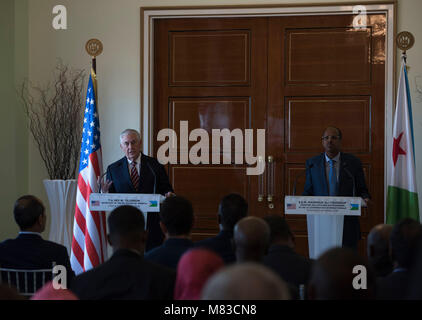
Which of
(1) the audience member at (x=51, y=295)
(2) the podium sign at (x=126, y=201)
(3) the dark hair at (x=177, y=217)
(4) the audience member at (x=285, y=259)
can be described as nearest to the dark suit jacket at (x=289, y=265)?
(4) the audience member at (x=285, y=259)

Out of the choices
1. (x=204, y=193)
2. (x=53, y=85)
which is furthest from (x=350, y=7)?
(x=53, y=85)

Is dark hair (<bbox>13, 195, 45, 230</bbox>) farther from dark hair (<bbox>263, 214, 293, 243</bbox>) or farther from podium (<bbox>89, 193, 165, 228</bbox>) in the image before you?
dark hair (<bbox>263, 214, 293, 243</bbox>)

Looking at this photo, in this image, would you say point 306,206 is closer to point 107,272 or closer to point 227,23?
point 107,272

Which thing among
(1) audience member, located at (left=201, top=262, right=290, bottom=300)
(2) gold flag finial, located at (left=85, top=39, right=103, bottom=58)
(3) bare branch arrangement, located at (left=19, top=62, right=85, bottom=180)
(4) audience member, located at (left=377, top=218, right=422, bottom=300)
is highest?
(2) gold flag finial, located at (left=85, top=39, right=103, bottom=58)

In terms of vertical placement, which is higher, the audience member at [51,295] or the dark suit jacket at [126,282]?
the audience member at [51,295]

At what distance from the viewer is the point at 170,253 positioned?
300 centimetres

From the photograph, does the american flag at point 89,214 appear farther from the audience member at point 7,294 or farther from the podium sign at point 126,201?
the audience member at point 7,294

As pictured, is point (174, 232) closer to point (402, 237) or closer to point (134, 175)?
point (402, 237)

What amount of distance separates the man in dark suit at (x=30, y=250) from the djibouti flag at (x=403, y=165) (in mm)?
3654

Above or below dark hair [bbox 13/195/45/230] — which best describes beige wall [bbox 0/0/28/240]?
above

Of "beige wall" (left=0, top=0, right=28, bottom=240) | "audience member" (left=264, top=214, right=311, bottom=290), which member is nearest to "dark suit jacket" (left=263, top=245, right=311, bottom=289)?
"audience member" (left=264, top=214, right=311, bottom=290)

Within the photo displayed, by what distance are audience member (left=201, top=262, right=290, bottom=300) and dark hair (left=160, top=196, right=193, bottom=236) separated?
197cm

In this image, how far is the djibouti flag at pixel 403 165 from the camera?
5.74 metres

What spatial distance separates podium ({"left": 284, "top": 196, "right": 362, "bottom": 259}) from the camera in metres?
4.46
